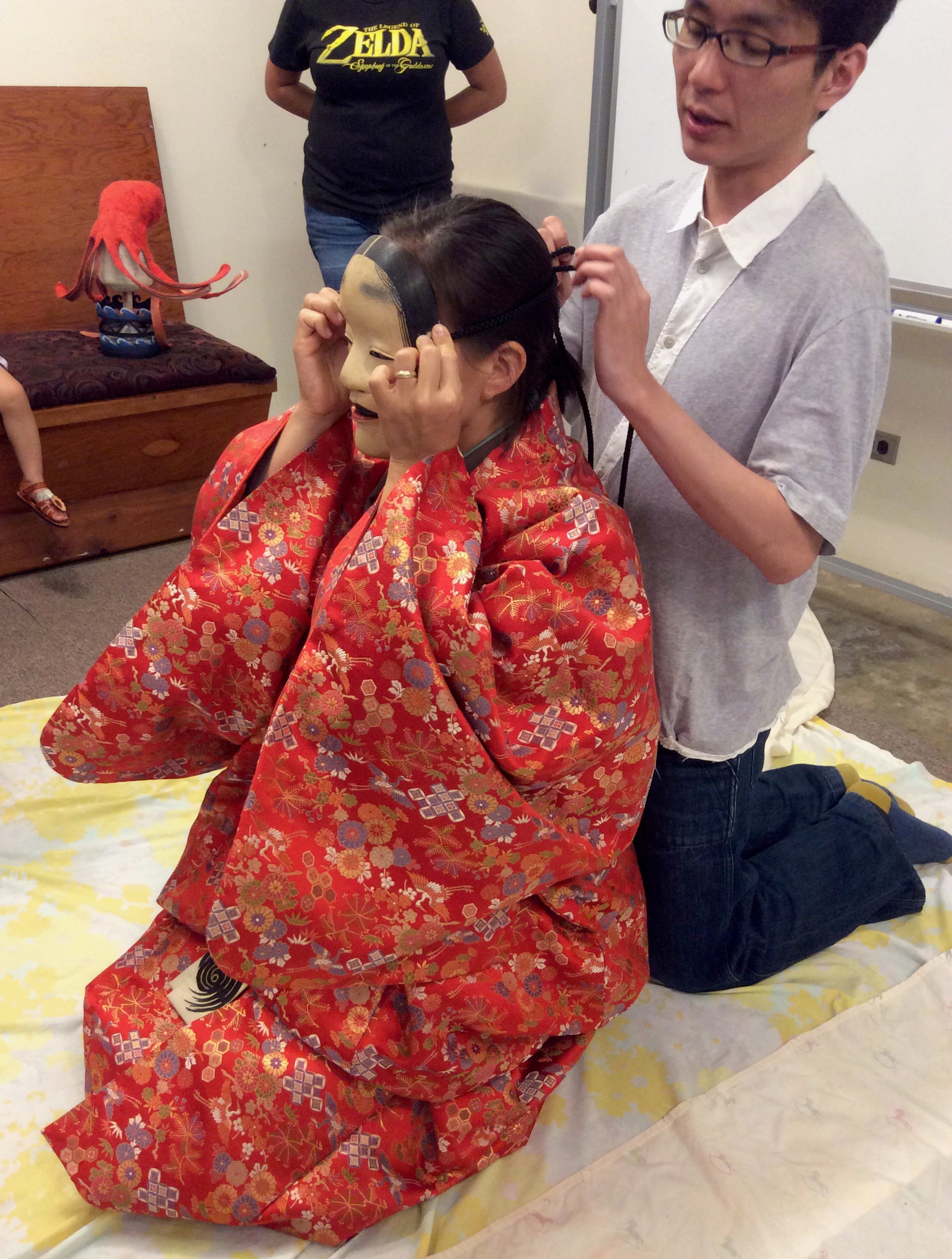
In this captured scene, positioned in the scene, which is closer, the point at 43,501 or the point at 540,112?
the point at 43,501

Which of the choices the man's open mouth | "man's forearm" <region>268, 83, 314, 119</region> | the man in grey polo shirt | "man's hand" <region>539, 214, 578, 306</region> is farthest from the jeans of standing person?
"man's forearm" <region>268, 83, 314, 119</region>

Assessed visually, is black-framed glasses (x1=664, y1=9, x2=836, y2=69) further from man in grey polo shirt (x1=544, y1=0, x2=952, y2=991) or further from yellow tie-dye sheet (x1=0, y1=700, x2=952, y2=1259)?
yellow tie-dye sheet (x1=0, y1=700, x2=952, y2=1259)

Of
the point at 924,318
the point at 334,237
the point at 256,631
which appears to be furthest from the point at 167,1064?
the point at 334,237

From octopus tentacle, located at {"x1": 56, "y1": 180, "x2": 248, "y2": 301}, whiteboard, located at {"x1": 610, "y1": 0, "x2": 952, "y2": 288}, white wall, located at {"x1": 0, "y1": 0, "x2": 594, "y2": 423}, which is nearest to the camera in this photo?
whiteboard, located at {"x1": 610, "y1": 0, "x2": 952, "y2": 288}

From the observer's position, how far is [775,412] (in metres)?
0.96

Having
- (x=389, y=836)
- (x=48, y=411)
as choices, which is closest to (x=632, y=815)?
(x=389, y=836)

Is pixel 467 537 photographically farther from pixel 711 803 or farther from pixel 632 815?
pixel 711 803

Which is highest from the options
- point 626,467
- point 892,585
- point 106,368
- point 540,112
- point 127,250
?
point 540,112

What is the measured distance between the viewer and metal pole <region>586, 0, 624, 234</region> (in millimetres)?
2291

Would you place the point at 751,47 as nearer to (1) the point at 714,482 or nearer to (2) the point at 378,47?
(1) the point at 714,482

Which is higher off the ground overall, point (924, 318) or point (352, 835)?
point (924, 318)

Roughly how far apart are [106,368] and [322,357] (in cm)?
160

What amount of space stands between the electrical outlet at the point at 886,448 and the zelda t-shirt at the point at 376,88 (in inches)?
43.2

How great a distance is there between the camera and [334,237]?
259 cm
